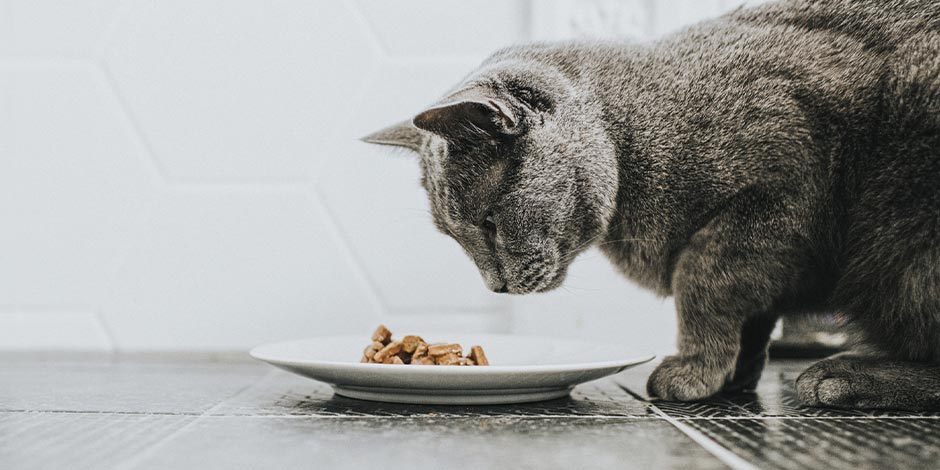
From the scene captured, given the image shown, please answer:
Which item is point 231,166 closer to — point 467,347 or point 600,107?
point 467,347

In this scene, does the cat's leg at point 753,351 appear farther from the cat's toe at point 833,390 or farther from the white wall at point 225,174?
the white wall at point 225,174

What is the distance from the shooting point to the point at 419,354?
0.94m

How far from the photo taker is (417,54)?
1524mm

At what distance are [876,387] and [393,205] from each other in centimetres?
91

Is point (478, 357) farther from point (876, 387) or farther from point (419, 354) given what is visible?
point (876, 387)

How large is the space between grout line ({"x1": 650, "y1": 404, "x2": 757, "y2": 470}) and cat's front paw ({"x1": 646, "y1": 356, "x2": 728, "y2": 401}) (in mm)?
126

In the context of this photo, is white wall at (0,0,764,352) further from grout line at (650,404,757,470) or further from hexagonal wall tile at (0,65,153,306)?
grout line at (650,404,757,470)

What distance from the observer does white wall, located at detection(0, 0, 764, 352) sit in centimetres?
150

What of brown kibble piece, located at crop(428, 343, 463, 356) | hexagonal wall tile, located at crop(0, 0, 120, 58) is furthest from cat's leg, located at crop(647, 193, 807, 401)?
hexagonal wall tile, located at crop(0, 0, 120, 58)

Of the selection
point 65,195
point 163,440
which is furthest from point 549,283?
point 65,195

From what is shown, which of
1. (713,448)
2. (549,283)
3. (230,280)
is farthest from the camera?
(230,280)

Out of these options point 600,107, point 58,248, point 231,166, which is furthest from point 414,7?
point 58,248

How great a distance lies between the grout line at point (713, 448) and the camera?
593 millimetres

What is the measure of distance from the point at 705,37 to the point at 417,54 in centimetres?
67
